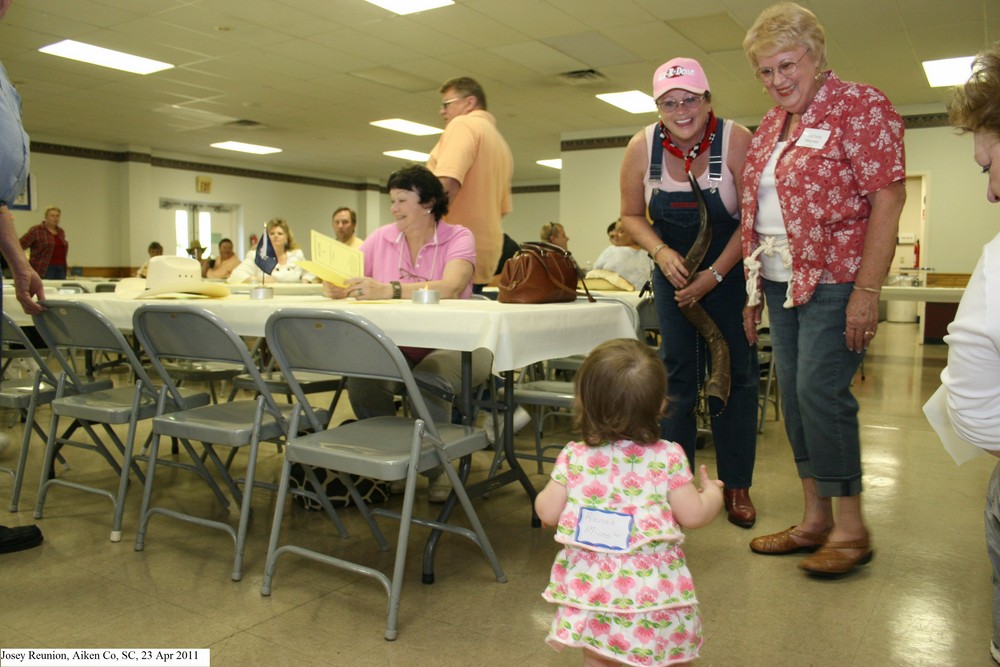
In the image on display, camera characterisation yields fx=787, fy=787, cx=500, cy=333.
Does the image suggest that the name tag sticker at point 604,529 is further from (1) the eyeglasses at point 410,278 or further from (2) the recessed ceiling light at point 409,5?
(2) the recessed ceiling light at point 409,5

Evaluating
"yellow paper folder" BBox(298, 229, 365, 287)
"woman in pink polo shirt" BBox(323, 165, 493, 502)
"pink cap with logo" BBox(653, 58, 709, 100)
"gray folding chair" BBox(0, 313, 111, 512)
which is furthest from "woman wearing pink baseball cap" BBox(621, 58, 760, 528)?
"gray folding chair" BBox(0, 313, 111, 512)

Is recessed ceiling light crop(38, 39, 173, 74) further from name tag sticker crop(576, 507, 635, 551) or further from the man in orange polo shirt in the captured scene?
name tag sticker crop(576, 507, 635, 551)

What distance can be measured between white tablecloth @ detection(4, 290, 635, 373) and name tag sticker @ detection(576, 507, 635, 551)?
0.62 m

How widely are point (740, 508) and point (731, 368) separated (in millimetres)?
463

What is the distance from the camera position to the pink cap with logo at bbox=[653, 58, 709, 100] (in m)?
2.26

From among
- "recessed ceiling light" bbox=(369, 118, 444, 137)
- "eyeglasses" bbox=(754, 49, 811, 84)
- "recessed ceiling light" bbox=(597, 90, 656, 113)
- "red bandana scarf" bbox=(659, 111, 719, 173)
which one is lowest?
"red bandana scarf" bbox=(659, 111, 719, 173)

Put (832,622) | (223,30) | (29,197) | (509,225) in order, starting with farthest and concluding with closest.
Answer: (509,225), (223,30), (29,197), (832,622)

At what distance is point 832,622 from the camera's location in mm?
1854

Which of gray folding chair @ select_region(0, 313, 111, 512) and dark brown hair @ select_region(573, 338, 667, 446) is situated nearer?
dark brown hair @ select_region(573, 338, 667, 446)

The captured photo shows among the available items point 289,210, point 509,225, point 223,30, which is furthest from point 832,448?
point 509,225

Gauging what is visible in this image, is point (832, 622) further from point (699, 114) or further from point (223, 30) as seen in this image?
point (223, 30)

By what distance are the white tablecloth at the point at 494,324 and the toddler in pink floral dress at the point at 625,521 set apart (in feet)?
1.91

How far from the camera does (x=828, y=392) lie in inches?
81.4

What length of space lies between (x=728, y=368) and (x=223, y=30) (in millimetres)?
5966
